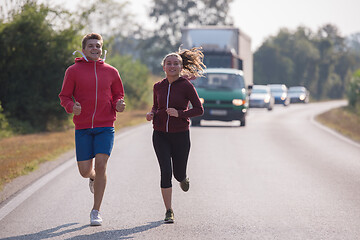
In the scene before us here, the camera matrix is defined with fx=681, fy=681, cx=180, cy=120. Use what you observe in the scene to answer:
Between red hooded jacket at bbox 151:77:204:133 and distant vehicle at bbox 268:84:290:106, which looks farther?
distant vehicle at bbox 268:84:290:106

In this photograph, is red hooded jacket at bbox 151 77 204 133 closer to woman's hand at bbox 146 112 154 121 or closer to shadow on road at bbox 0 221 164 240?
woman's hand at bbox 146 112 154 121

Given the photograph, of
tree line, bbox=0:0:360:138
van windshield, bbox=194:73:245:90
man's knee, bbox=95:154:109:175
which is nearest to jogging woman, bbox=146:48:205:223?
man's knee, bbox=95:154:109:175

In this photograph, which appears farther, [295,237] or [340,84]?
[340,84]

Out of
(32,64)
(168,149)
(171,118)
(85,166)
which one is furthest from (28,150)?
(171,118)

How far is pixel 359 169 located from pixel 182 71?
214 inches

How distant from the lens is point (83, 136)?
6.59 m

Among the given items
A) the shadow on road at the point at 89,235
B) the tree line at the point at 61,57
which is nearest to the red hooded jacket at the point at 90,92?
the shadow on road at the point at 89,235

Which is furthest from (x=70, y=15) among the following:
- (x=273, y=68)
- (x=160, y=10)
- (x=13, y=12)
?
(x=273, y=68)

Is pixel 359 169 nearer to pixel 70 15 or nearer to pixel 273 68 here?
pixel 70 15

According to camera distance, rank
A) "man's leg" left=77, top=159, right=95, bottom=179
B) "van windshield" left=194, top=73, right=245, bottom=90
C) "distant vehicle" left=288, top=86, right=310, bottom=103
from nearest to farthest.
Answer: "man's leg" left=77, top=159, right=95, bottom=179 < "van windshield" left=194, top=73, right=245, bottom=90 < "distant vehicle" left=288, top=86, right=310, bottom=103

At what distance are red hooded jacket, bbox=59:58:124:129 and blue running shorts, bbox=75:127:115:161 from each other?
0.17 ft

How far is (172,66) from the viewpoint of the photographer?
21.8ft

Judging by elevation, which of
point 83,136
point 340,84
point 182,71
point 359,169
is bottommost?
point 340,84

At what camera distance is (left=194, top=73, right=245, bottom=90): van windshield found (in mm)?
21641
